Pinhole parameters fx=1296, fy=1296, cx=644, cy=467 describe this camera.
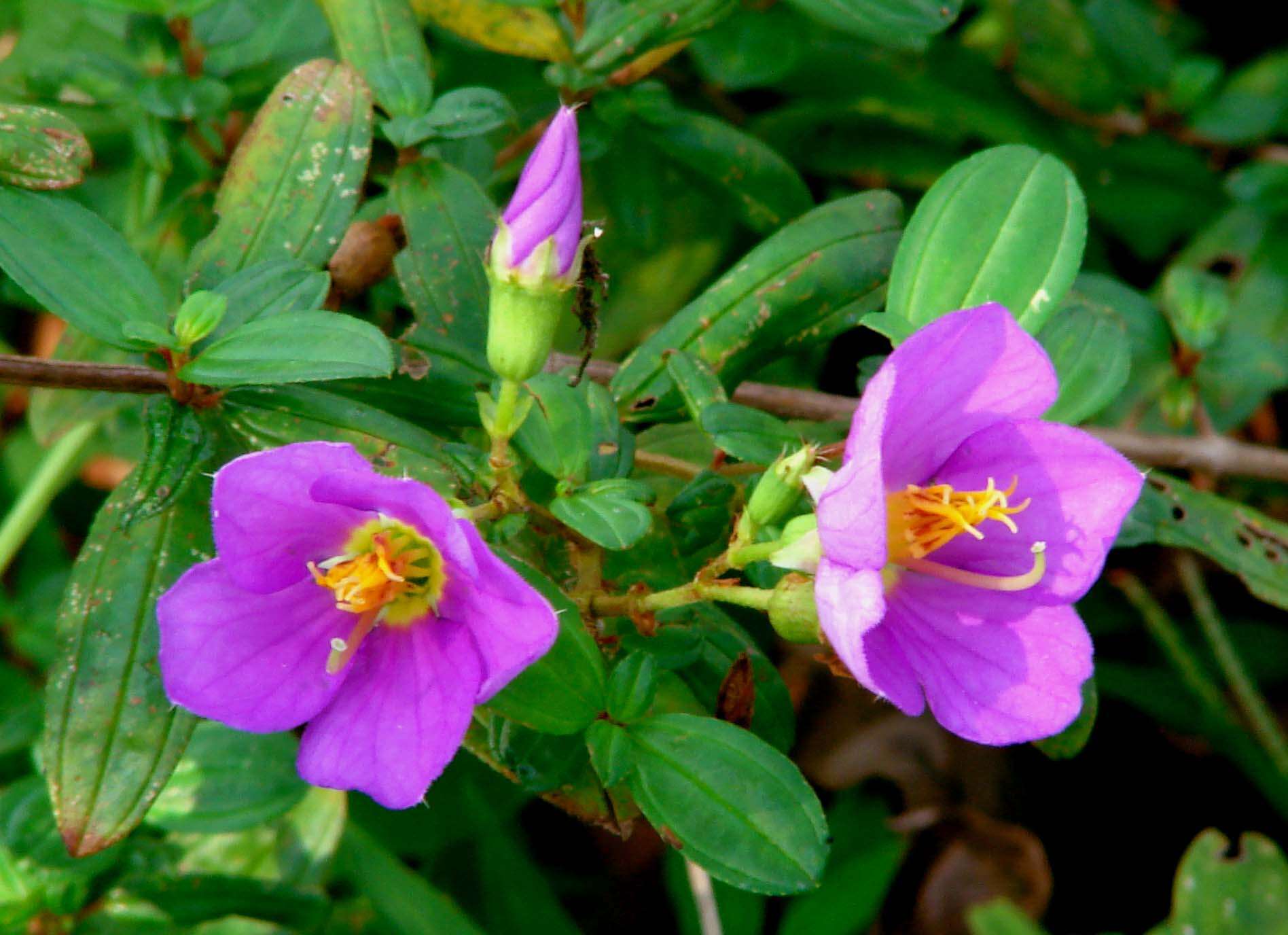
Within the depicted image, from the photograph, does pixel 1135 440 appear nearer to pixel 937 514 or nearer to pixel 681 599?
pixel 937 514

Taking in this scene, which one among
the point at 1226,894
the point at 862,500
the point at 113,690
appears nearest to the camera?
the point at 862,500

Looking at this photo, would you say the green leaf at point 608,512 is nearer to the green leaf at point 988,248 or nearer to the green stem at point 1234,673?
the green leaf at point 988,248

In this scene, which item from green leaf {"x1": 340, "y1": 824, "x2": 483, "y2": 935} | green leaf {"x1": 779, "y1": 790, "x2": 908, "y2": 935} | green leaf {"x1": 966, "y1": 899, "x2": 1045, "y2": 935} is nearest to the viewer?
green leaf {"x1": 340, "y1": 824, "x2": 483, "y2": 935}

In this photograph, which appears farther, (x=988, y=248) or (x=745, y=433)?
(x=988, y=248)

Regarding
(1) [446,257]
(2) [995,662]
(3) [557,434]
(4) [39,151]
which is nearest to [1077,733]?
(2) [995,662]

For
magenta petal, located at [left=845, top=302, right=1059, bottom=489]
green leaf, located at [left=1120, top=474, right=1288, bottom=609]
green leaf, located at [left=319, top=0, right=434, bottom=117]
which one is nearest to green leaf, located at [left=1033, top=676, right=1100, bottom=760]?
green leaf, located at [left=1120, top=474, right=1288, bottom=609]

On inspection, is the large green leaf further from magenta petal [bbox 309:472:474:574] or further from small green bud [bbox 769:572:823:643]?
magenta petal [bbox 309:472:474:574]
